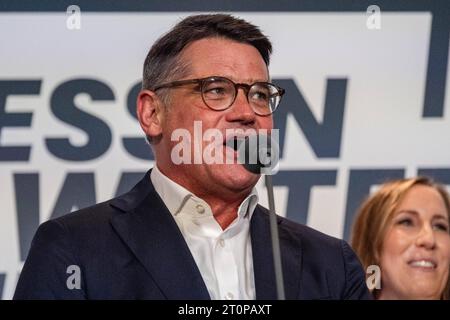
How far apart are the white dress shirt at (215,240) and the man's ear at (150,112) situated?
0.11 m

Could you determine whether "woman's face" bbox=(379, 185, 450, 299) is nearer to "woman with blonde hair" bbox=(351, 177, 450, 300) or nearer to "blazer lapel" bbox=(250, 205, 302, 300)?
"woman with blonde hair" bbox=(351, 177, 450, 300)

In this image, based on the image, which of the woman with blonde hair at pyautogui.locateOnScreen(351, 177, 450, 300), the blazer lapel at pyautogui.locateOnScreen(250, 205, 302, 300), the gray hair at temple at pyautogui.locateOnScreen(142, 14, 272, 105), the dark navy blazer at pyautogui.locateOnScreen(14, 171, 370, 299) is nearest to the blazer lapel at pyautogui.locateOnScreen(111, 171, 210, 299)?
the dark navy blazer at pyautogui.locateOnScreen(14, 171, 370, 299)

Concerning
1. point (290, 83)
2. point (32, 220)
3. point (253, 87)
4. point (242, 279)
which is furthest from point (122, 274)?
point (290, 83)

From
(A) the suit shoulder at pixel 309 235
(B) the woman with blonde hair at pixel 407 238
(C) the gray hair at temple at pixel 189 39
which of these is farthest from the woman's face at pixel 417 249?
(C) the gray hair at temple at pixel 189 39

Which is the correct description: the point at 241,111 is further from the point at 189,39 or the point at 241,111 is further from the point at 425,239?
the point at 425,239

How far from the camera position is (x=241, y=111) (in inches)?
69.4

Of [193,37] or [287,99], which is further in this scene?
[287,99]

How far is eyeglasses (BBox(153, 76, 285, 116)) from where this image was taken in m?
1.78

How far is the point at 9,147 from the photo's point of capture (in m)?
2.44

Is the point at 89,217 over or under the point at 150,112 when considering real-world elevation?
under

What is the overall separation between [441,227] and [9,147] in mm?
1134

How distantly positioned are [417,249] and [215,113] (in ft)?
2.97

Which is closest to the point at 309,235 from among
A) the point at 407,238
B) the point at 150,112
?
the point at 150,112
